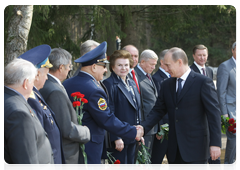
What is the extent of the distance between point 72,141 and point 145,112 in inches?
84.4

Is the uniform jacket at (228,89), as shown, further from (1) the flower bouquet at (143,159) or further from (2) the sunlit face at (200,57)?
(1) the flower bouquet at (143,159)

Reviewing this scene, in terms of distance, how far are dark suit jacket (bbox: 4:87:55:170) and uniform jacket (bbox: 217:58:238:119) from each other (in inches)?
152

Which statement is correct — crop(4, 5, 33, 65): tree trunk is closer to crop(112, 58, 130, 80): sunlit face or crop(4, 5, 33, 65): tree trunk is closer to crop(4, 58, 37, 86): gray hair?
crop(112, 58, 130, 80): sunlit face

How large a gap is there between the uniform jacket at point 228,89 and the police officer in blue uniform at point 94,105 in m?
2.31

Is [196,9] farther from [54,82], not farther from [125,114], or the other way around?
[54,82]

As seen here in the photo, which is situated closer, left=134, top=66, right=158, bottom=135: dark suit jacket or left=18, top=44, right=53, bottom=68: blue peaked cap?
left=18, top=44, right=53, bottom=68: blue peaked cap

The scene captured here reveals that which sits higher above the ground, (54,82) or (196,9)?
(196,9)

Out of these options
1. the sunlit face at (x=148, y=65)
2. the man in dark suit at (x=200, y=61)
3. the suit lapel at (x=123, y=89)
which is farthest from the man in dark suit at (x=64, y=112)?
the man in dark suit at (x=200, y=61)

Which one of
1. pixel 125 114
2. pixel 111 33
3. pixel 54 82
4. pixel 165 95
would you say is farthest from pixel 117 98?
pixel 111 33

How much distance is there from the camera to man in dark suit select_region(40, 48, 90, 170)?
3.03 meters

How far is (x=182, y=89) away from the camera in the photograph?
361cm

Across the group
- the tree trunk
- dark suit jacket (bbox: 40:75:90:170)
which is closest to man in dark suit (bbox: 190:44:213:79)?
the tree trunk

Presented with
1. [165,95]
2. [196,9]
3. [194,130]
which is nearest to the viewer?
[194,130]

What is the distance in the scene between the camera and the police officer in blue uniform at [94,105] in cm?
346
